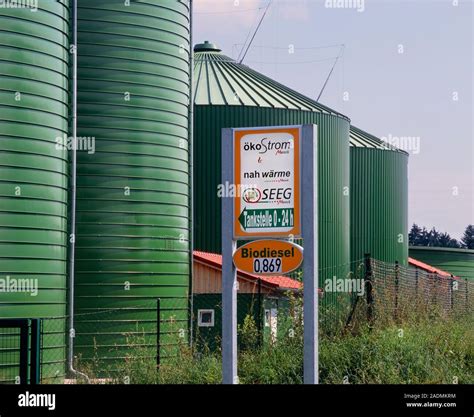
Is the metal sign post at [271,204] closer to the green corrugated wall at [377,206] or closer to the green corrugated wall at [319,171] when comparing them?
the green corrugated wall at [319,171]

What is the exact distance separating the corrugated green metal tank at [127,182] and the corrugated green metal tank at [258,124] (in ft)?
21.9

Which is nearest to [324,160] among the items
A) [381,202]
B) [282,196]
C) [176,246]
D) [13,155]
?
[381,202]

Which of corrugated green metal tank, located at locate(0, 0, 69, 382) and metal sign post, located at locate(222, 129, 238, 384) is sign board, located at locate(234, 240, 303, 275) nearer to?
metal sign post, located at locate(222, 129, 238, 384)

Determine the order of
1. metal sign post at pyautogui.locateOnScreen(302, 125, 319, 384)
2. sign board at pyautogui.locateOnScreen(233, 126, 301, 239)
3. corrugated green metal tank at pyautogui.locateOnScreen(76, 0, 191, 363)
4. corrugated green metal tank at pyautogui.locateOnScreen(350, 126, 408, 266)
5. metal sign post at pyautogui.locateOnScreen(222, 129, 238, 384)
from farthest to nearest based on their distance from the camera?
corrugated green metal tank at pyautogui.locateOnScreen(350, 126, 408, 266), corrugated green metal tank at pyautogui.locateOnScreen(76, 0, 191, 363), metal sign post at pyautogui.locateOnScreen(222, 129, 238, 384), sign board at pyautogui.locateOnScreen(233, 126, 301, 239), metal sign post at pyautogui.locateOnScreen(302, 125, 319, 384)

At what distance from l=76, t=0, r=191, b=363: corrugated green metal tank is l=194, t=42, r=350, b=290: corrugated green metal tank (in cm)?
667

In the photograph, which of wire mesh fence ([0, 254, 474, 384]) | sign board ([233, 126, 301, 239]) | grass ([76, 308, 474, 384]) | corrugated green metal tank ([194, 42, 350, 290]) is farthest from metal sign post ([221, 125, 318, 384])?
corrugated green metal tank ([194, 42, 350, 290])

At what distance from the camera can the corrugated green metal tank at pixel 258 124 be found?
90.1ft

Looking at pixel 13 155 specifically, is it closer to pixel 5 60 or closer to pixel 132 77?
pixel 5 60

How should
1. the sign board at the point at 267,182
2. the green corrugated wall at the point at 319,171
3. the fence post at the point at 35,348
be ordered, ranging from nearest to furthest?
the sign board at the point at 267,182 → the fence post at the point at 35,348 → the green corrugated wall at the point at 319,171

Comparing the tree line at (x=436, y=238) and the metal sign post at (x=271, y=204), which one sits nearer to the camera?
the metal sign post at (x=271, y=204)

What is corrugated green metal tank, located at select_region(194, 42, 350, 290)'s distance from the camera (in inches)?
1081

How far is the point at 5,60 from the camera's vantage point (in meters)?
16.2

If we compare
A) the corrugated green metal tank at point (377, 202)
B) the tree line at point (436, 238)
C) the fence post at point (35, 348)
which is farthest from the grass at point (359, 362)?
the tree line at point (436, 238)

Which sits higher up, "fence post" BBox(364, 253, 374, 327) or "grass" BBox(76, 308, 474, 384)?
"fence post" BBox(364, 253, 374, 327)
